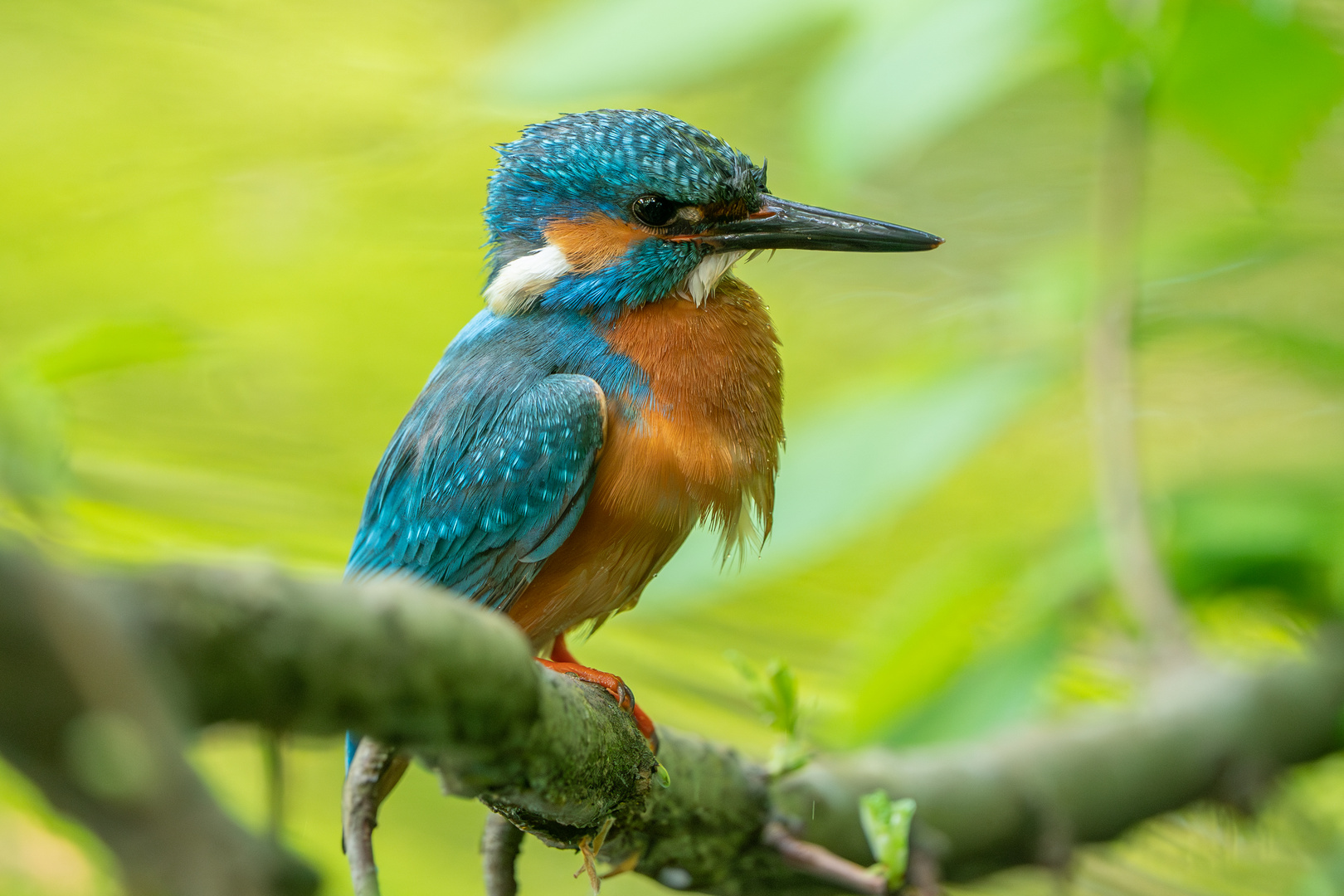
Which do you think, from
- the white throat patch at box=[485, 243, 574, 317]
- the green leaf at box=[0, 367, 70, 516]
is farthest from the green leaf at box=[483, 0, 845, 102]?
the green leaf at box=[0, 367, 70, 516]

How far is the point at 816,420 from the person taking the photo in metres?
2.83

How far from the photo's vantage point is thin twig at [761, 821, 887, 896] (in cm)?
190

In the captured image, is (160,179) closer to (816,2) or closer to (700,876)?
(816,2)

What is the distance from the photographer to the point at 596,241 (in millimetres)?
2332

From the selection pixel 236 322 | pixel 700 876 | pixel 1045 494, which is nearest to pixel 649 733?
pixel 700 876

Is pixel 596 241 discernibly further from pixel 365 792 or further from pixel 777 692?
pixel 365 792

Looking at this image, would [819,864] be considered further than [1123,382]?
No

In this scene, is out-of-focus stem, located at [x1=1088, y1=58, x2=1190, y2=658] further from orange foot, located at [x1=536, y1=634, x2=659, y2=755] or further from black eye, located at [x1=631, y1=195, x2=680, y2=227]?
orange foot, located at [x1=536, y1=634, x2=659, y2=755]

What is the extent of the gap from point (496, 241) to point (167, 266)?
6.26ft

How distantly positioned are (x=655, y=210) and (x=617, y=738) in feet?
3.83

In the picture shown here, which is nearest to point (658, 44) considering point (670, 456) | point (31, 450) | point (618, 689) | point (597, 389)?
point (597, 389)

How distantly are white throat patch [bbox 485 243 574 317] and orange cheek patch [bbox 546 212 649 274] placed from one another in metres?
0.02

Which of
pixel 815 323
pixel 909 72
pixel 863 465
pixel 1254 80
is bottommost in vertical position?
pixel 863 465

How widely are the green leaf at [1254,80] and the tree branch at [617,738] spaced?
3.84 ft
